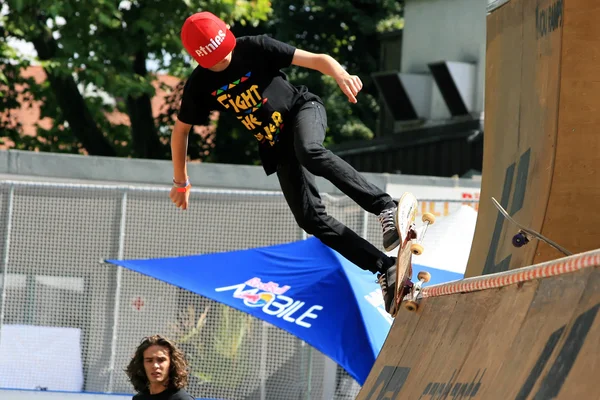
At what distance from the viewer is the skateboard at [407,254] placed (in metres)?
4.77

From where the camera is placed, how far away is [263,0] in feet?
56.4

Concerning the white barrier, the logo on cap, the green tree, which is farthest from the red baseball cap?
the green tree

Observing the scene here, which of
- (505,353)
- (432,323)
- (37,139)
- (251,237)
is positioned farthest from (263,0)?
(505,353)

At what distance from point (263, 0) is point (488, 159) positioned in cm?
1252

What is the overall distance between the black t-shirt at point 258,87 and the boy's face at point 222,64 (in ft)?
0.09

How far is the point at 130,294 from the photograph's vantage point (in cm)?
925

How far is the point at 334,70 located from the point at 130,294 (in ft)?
16.3

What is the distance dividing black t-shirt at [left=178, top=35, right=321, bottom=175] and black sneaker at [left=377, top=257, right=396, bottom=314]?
3.00 ft

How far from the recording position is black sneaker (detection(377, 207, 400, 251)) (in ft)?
16.1

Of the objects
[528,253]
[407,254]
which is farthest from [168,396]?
[528,253]

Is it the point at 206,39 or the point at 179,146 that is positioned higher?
the point at 206,39

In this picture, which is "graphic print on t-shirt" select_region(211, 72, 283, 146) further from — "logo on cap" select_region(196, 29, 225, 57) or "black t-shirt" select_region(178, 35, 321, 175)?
"logo on cap" select_region(196, 29, 225, 57)

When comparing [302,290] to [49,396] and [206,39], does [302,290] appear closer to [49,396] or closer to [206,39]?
[49,396]

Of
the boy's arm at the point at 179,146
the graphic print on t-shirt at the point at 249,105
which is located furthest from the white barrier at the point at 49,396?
the graphic print on t-shirt at the point at 249,105
